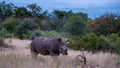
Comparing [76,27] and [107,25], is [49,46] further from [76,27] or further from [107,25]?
[76,27]

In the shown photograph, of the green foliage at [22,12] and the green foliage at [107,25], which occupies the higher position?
the green foliage at [107,25]

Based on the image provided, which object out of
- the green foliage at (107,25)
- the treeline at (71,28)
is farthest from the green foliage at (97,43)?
the green foliage at (107,25)

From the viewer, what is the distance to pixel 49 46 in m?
15.6

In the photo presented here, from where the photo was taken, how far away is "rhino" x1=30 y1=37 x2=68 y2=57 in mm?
14914

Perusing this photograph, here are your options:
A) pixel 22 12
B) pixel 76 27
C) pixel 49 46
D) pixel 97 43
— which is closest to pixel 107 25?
pixel 76 27

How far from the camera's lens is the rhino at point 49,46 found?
14.9m

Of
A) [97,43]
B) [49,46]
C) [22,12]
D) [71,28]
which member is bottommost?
[22,12]

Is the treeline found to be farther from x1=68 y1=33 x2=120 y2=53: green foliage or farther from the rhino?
the rhino

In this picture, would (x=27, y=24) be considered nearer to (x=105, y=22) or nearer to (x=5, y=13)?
(x=105, y=22)

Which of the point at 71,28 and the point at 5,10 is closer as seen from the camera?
the point at 71,28

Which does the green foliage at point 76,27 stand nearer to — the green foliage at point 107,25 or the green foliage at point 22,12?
the green foliage at point 107,25

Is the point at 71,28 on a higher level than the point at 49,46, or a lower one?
lower

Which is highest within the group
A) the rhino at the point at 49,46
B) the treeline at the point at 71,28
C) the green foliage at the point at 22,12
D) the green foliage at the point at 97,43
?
the rhino at the point at 49,46

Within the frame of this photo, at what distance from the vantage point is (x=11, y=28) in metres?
60.7
